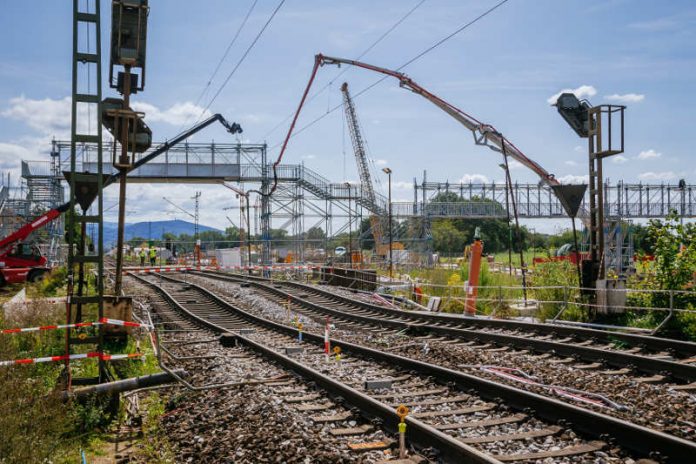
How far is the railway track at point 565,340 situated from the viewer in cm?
987

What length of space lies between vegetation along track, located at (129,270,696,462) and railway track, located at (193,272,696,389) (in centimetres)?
269

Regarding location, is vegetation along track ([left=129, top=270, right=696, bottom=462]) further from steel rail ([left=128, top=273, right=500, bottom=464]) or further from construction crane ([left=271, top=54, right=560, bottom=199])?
construction crane ([left=271, top=54, right=560, bottom=199])

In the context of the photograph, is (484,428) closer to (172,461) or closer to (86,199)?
(172,461)

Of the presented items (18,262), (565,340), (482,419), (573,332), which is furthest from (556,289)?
(18,262)

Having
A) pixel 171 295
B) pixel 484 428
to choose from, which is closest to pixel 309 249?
pixel 171 295

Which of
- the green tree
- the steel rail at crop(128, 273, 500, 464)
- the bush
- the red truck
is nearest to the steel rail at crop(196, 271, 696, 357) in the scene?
the bush

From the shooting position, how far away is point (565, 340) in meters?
12.7

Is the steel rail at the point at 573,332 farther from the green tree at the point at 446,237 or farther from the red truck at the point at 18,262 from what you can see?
the green tree at the point at 446,237

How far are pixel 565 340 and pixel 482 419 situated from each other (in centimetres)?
579

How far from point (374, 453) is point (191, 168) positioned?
4742 cm

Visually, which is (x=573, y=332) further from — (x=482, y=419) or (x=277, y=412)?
(x=277, y=412)

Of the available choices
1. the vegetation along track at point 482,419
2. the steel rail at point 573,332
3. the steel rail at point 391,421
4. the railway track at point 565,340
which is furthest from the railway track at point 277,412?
the steel rail at point 573,332

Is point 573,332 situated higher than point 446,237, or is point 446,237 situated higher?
point 446,237

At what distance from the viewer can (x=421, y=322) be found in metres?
16.5
